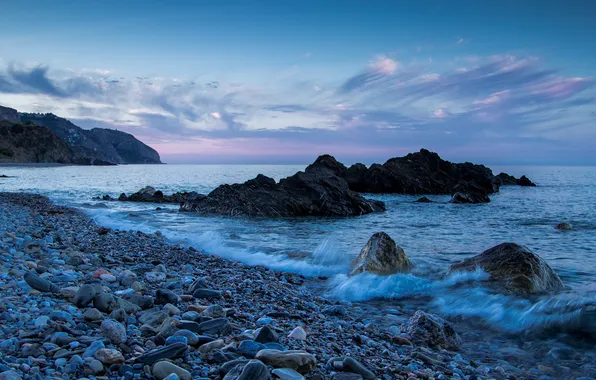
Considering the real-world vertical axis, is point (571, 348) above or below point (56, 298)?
below

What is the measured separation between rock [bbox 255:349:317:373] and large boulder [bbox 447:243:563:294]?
20.8 feet

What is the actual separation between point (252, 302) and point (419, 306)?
350cm

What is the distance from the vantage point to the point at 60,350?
327 cm

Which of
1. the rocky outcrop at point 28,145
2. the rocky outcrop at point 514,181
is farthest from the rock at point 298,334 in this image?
the rocky outcrop at point 28,145

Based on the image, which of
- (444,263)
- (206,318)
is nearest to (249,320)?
(206,318)

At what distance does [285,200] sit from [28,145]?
496 ft

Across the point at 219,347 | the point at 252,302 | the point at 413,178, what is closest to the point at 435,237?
the point at 252,302

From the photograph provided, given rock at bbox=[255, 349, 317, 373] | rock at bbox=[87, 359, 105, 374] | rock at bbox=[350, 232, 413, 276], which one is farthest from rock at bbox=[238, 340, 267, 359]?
rock at bbox=[350, 232, 413, 276]

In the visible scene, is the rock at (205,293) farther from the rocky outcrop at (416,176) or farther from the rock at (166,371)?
the rocky outcrop at (416,176)

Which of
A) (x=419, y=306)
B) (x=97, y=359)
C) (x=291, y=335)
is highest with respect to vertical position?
(x=97, y=359)

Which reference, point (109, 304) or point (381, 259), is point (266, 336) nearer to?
point (109, 304)

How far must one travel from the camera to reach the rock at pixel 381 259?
9.80 meters

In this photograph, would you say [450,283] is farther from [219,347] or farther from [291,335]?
[219,347]

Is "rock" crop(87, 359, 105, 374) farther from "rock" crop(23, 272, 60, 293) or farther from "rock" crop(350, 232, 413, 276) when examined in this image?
"rock" crop(350, 232, 413, 276)
